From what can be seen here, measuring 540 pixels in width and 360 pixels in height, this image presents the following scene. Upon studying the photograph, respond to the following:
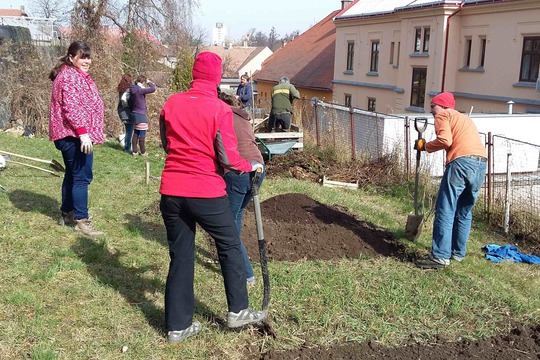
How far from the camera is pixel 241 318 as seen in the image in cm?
367

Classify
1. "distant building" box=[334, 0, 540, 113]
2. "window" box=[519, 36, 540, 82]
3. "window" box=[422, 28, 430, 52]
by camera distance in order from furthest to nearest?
1. "window" box=[422, 28, 430, 52]
2. "distant building" box=[334, 0, 540, 113]
3. "window" box=[519, 36, 540, 82]

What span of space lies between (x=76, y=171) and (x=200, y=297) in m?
2.03

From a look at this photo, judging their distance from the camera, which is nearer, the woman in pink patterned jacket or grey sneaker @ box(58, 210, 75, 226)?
the woman in pink patterned jacket

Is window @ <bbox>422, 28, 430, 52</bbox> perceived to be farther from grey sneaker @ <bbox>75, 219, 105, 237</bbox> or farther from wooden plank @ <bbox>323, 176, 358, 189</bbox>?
grey sneaker @ <bbox>75, 219, 105, 237</bbox>

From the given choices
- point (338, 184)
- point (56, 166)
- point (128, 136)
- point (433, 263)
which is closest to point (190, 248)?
point (433, 263)

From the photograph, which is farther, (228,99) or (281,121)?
(281,121)

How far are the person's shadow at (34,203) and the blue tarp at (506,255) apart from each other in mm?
4966

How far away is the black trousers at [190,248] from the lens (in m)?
3.42

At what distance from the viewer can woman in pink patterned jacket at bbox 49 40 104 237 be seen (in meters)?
5.15

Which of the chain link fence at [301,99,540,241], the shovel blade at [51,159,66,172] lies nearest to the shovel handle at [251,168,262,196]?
the chain link fence at [301,99,540,241]

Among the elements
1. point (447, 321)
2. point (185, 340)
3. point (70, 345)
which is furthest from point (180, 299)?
point (447, 321)

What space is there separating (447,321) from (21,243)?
3988mm

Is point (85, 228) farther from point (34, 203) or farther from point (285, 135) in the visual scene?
point (285, 135)

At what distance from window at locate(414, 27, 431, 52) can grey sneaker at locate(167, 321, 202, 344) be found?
81.2ft
